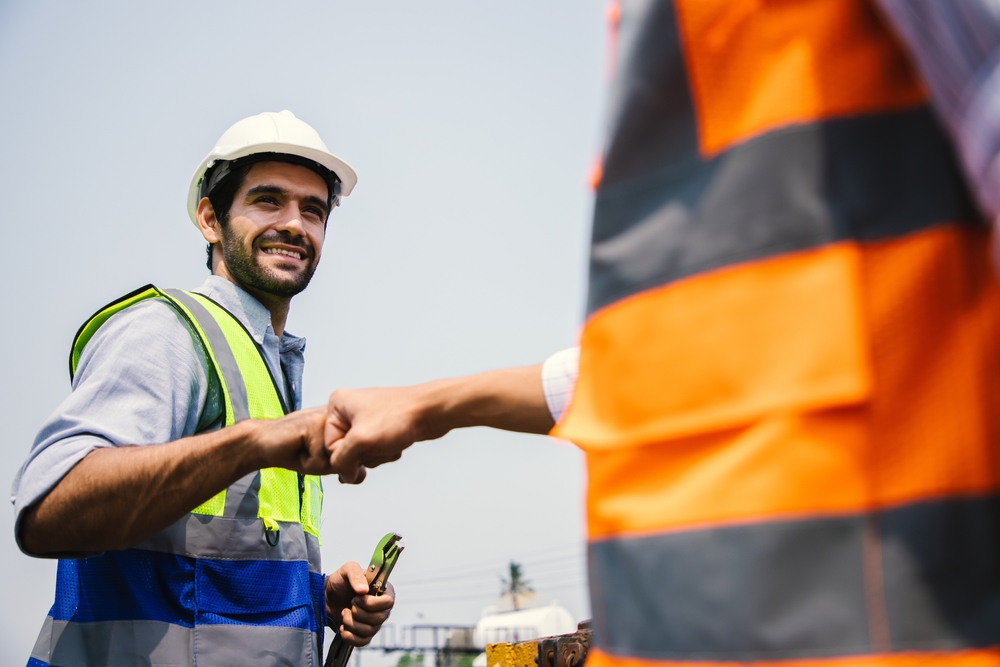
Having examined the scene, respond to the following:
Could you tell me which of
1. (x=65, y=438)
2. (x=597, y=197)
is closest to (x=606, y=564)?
(x=597, y=197)

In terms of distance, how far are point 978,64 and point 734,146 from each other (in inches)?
11.2

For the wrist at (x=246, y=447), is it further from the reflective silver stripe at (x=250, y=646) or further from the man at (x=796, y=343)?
the man at (x=796, y=343)

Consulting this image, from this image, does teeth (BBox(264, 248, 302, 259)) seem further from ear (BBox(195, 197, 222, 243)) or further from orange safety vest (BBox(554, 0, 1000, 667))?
orange safety vest (BBox(554, 0, 1000, 667))

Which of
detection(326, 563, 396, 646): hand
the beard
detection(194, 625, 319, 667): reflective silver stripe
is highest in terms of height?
the beard

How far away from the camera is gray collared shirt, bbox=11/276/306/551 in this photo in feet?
7.61

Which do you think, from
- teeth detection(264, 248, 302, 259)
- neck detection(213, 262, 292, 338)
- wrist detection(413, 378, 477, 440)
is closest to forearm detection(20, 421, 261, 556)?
wrist detection(413, 378, 477, 440)

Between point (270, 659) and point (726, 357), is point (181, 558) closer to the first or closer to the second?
point (270, 659)

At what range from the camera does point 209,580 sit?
2562 millimetres

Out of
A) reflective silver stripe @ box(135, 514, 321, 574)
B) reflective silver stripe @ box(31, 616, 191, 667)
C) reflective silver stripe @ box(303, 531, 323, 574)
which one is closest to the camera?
reflective silver stripe @ box(31, 616, 191, 667)

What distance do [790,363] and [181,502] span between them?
189 centimetres

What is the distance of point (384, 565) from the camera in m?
3.19

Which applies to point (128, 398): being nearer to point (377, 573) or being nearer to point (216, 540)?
point (216, 540)

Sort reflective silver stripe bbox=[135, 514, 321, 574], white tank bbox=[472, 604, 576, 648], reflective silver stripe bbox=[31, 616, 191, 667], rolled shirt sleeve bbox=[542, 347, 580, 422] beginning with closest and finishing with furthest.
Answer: rolled shirt sleeve bbox=[542, 347, 580, 422] → reflective silver stripe bbox=[31, 616, 191, 667] → reflective silver stripe bbox=[135, 514, 321, 574] → white tank bbox=[472, 604, 576, 648]

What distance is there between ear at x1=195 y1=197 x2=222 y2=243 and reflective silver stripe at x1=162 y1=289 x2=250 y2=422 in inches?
36.1
